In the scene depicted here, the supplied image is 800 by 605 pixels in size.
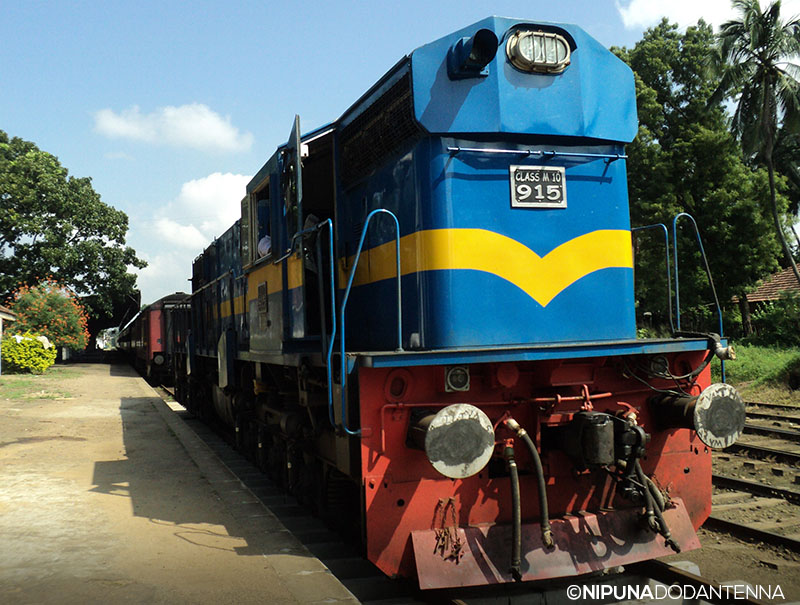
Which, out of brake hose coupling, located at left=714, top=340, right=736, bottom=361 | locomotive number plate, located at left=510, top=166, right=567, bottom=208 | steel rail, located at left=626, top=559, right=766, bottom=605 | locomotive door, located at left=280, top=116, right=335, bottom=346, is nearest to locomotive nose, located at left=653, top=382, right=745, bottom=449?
brake hose coupling, located at left=714, top=340, right=736, bottom=361

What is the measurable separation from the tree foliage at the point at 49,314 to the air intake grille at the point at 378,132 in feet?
96.1

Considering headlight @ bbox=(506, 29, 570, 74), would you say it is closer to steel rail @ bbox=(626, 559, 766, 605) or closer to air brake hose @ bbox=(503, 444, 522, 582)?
air brake hose @ bbox=(503, 444, 522, 582)

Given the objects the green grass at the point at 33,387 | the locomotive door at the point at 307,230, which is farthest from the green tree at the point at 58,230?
the locomotive door at the point at 307,230

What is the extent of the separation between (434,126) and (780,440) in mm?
7855

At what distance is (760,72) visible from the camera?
22.8 meters

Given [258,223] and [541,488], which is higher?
[258,223]

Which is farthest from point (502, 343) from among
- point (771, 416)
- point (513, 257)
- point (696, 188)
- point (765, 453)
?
point (696, 188)

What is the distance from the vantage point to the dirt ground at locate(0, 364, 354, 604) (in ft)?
13.6

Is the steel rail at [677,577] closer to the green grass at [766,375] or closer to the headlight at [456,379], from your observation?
the headlight at [456,379]

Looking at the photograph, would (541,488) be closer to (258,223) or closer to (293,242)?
(293,242)

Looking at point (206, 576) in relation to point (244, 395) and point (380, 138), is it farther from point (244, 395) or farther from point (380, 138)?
point (244, 395)

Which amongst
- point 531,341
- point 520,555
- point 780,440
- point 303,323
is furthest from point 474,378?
point 780,440

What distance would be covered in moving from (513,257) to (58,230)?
3860cm

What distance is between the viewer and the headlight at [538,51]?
463cm
